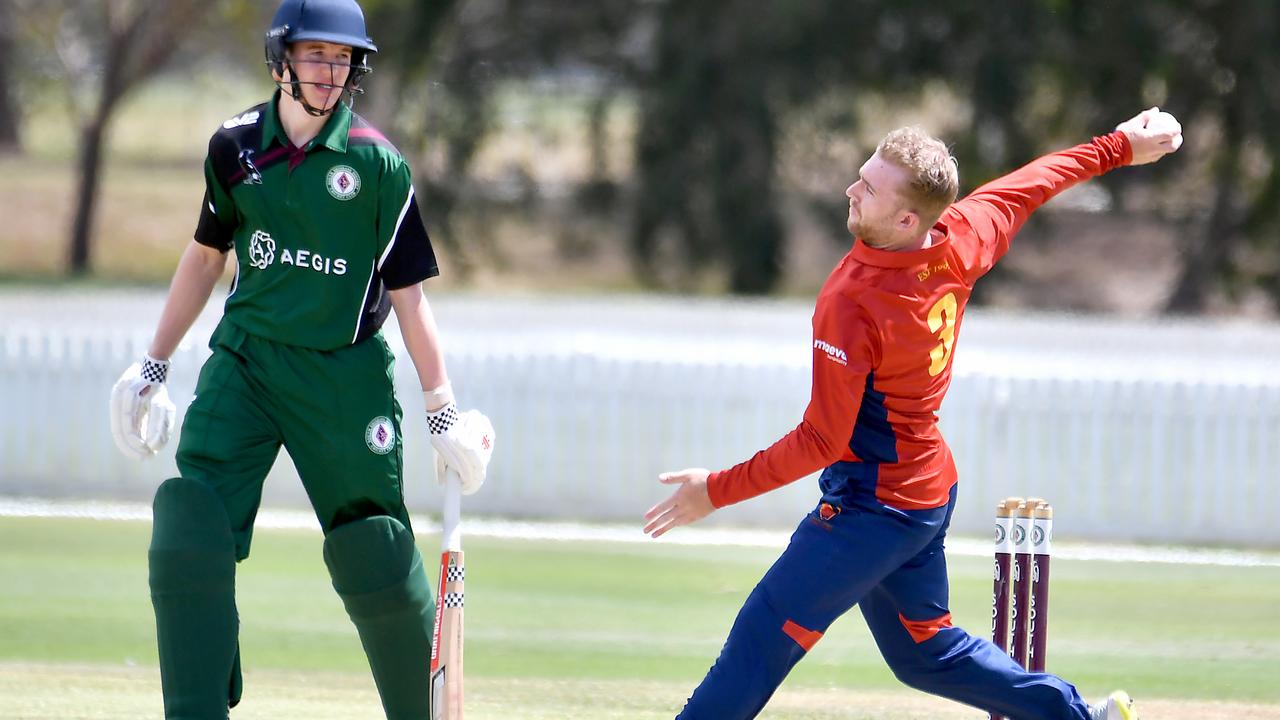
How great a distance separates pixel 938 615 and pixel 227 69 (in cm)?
4612

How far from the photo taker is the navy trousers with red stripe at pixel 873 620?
4484 mm

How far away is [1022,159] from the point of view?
22.9 m

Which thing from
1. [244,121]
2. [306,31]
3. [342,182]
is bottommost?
[342,182]

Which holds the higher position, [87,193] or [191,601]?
[87,193]

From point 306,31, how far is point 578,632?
357cm

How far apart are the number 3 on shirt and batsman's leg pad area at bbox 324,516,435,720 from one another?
1.39 metres

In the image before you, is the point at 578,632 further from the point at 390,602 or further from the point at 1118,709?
the point at 1118,709

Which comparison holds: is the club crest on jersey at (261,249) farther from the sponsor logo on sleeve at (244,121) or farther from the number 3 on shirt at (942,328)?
the number 3 on shirt at (942,328)

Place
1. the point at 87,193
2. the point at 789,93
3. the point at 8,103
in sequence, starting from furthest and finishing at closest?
the point at 8,103
the point at 87,193
the point at 789,93

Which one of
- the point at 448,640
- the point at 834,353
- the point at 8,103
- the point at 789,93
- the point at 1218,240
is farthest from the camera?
the point at 8,103

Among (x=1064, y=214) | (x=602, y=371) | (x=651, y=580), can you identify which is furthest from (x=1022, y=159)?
(x=651, y=580)

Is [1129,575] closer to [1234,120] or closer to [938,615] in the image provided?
[938,615]

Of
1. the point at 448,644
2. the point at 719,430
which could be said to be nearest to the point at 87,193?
the point at 719,430

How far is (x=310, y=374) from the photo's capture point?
473 centimetres
